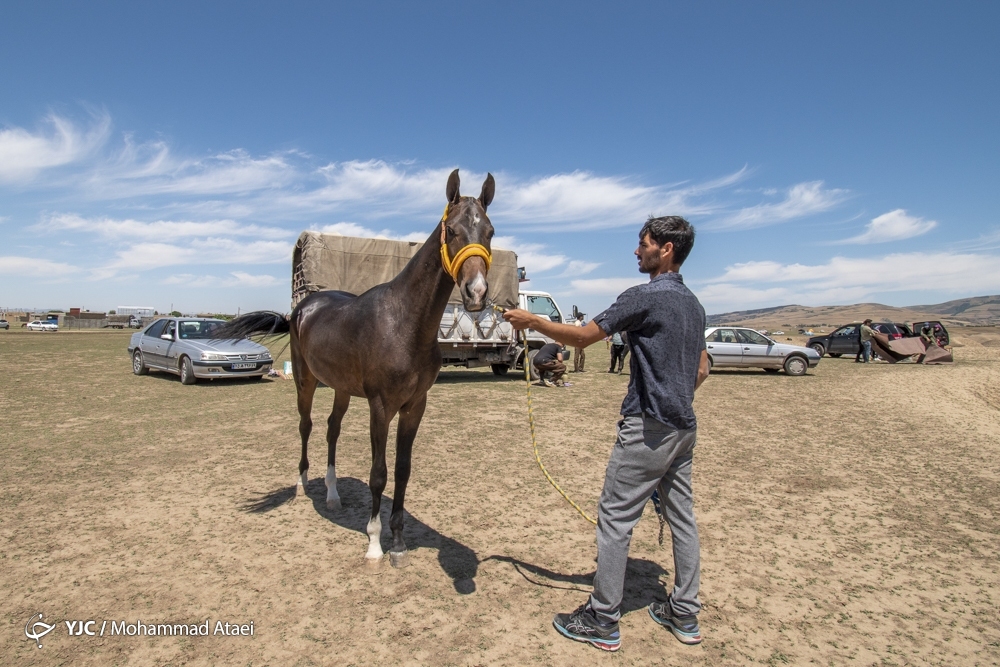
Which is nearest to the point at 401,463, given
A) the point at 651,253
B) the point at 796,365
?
the point at 651,253

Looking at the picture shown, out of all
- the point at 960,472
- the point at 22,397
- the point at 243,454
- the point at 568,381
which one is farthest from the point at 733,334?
the point at 22,397

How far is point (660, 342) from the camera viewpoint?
2625 mm

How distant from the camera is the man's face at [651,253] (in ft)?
9.06

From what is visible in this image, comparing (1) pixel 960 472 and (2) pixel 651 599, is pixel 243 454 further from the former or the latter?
(1) pixel 960 472

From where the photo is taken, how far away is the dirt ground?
277cm

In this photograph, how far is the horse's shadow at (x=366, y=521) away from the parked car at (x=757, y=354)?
14.2 metres

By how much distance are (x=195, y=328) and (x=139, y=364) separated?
1.91 meters

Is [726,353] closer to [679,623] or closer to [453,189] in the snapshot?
[679,623]

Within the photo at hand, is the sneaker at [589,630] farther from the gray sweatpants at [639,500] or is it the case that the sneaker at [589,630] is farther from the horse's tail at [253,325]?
the horse's tail at [253,325]

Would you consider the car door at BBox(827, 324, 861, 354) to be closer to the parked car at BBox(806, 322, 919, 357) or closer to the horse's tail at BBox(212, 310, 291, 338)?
the parked car at BBox(806, 322, 919, 357)

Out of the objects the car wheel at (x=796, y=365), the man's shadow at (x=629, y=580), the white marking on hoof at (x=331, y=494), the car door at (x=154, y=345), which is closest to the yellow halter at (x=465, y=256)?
the man's shadow at (x=629, y=580)

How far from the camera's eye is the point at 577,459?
646 cm

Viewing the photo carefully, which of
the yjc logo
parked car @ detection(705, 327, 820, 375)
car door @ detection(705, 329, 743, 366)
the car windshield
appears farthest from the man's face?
car door @ detection(705, 329, 743, 366)

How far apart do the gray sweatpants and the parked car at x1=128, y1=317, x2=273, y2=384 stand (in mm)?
11187
